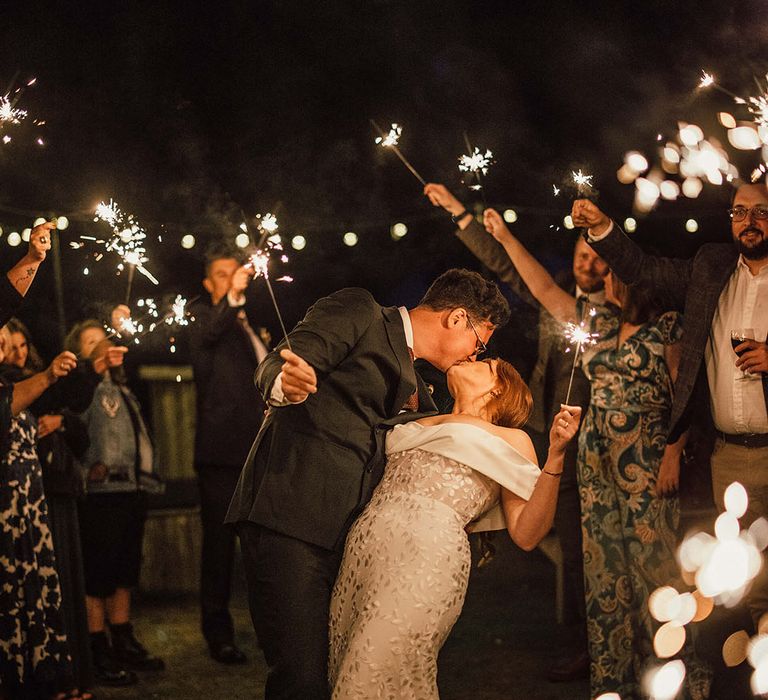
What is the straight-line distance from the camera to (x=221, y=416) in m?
4.93

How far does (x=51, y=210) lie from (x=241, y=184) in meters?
1.24

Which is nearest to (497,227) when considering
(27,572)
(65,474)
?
(65,474)

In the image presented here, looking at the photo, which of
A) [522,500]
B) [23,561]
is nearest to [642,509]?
[522,500]

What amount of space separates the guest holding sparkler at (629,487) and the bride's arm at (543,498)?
46.9 inches

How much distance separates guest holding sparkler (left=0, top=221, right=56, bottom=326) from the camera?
11.2ft

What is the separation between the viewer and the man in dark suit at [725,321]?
3.84 meters

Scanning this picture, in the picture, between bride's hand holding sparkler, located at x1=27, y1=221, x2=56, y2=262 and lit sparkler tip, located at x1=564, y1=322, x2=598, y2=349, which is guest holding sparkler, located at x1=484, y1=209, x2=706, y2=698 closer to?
lit sparkler tip, located at x1=564, y1=322, x2=598, y2=349

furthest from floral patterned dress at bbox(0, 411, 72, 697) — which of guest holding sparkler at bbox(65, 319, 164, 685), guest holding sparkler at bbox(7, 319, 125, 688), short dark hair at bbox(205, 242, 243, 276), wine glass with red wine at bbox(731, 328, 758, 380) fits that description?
wine glass with red wine at bbox(731, 328, 758, 380)

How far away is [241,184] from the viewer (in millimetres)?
6352

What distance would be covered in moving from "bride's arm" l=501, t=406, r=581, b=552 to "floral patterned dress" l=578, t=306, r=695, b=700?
1.19 meters

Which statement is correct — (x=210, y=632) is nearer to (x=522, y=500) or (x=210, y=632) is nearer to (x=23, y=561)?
(x=23, y=561)

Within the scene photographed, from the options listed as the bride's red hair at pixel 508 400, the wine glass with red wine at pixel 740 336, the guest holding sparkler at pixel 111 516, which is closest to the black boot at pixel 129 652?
the guest holding sparkler at pixel 111 516

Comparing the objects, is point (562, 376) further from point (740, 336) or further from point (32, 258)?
point (32, 258)

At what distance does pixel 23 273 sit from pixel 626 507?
257 centimetres
